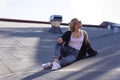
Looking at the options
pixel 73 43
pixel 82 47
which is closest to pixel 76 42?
pixel 73 43

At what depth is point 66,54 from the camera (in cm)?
889

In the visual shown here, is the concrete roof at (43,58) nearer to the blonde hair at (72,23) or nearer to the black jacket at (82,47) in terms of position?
the black jacket at (82,47)

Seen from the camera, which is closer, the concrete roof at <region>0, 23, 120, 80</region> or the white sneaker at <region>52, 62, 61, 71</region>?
the concrete roof at <region>0, 23, 120, 80</region>

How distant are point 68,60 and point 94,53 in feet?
3.12

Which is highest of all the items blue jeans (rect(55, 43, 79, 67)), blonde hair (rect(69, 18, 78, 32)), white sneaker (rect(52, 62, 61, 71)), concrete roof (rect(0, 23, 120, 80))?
blonde hair (rect(69, 18, 78, 32))

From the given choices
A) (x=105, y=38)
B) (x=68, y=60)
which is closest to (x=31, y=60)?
(x=68, y=60)

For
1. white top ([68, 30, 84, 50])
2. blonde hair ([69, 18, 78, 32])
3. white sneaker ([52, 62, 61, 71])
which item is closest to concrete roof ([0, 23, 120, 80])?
white sneaker ([52, 62, 61, 71])

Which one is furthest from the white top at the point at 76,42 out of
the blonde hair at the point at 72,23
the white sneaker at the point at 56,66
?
the white sneaker at the point at 56,66

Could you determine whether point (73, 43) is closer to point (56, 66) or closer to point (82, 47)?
point (82, 47)

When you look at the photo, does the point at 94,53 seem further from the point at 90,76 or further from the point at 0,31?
the point at 0,31

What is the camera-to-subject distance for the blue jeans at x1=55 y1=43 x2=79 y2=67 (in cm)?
865

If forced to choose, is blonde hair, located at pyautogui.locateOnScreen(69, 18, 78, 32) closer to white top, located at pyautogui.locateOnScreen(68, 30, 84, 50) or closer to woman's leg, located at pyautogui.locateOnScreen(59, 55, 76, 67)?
white top, located at pyautogui.locateOnScreen(68, 30, 84, 50)

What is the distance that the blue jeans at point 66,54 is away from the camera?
865cm

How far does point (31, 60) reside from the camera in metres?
9.62
